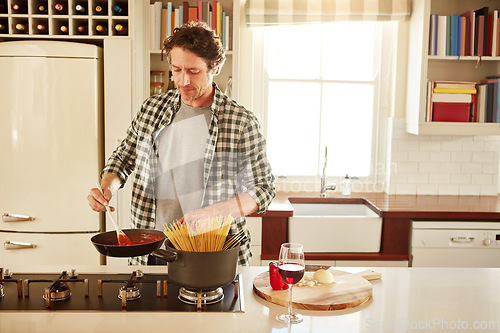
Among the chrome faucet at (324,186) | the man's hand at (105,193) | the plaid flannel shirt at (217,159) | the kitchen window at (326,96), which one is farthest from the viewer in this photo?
the kitchen window at (326,96)

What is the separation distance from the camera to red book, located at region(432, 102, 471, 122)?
3.84m

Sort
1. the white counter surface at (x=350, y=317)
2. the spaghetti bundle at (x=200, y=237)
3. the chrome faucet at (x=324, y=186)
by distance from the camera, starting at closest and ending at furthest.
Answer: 1. the white counter surface at (x=350, y=317)
2. the spaghetti bundle at (x=200, y=237)
3. the chrome faucet at (x=324, y=186)

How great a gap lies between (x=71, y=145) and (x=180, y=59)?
4.93 ft

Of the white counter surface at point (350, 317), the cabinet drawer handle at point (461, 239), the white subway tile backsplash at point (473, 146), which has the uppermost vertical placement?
the white subway tile backsplash at point (473, 146)

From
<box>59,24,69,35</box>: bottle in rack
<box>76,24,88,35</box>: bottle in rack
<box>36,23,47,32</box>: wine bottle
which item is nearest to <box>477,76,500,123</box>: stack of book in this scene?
<box>76,24,88,35</box>: bottle in rack

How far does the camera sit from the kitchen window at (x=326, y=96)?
4.19 m

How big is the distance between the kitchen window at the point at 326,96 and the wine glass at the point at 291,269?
2.67 meters

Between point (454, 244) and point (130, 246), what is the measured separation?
8.74 ft

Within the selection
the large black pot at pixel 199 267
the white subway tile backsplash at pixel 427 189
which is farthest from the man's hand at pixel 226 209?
the white subway tile backsplash at pixel 427 189

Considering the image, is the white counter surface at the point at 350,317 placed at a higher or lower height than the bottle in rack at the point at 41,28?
lower

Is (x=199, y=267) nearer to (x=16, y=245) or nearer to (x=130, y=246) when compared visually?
(x=130, y=246)

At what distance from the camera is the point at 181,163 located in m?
2.37

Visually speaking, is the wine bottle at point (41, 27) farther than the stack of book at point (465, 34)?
No

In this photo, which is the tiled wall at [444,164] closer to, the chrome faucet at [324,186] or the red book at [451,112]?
the red book at [451,112]
